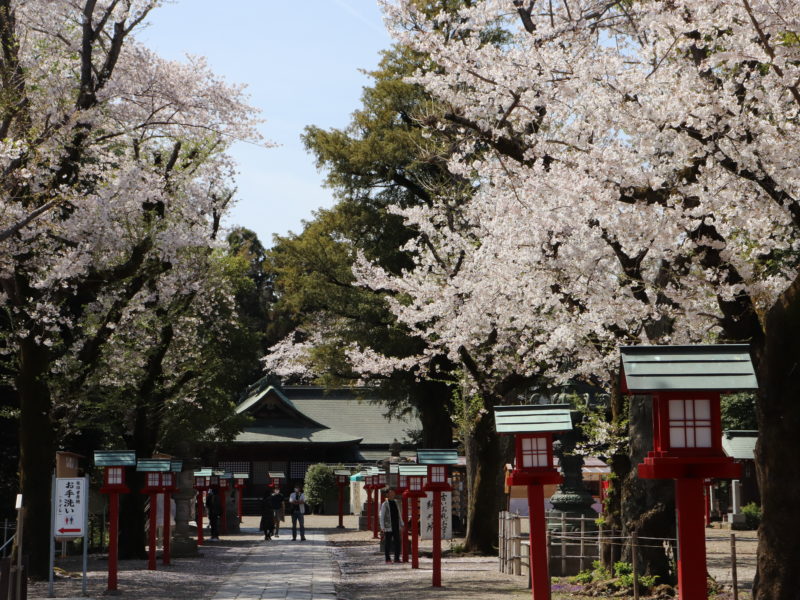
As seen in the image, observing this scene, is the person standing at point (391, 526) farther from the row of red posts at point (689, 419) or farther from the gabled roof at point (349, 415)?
the gabled roof at point (349, 415)

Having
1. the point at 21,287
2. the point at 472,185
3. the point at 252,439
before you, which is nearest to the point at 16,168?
the point at 21,287

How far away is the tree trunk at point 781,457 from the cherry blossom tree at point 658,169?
0.05ft

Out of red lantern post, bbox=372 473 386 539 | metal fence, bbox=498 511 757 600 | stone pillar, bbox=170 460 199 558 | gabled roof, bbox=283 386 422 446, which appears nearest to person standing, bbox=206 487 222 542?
stone pillar, bbox=170 460 199 558

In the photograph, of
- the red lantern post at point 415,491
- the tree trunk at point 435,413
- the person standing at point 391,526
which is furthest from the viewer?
the tree trunk at point 435,413

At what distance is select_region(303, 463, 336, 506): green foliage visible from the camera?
1914 inches

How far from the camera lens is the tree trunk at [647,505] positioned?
13.5m

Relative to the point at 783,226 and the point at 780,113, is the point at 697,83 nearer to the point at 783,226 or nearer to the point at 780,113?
the point at 780,113

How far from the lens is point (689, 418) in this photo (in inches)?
295

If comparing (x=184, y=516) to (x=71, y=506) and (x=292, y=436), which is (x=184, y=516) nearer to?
(x=71, y=506)

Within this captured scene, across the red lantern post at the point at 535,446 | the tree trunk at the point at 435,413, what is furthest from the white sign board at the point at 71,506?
the tree trunk at the point at 435,413

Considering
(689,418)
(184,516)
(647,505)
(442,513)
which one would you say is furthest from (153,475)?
(689,418)

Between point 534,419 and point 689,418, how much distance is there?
401 centimetres

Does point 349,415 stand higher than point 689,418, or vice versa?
point 349,415

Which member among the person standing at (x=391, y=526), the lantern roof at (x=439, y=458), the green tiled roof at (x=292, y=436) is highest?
the green tiled roof at (x=292, y=436)
